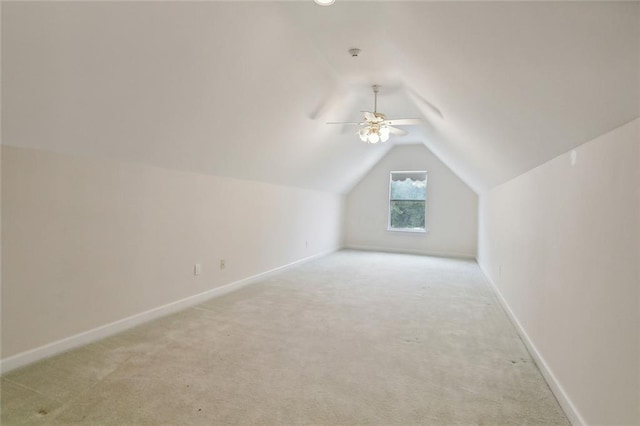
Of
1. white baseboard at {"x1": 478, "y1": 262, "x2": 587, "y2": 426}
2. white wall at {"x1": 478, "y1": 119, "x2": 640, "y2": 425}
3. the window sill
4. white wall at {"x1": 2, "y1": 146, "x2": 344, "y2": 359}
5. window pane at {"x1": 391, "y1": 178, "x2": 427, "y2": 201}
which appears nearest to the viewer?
white wall at {"x1": 478, "y1": 119, "x2": 640, "y2": 425}

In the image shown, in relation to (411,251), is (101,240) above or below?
above

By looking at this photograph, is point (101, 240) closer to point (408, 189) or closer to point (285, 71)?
point (285, 71)

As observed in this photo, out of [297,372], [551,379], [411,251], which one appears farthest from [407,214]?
[297,372]

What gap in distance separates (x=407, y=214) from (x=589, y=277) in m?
6.63

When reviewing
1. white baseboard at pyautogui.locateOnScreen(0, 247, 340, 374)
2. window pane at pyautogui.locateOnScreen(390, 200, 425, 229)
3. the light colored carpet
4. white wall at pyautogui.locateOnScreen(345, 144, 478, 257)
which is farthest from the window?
white baseboard at pyautogui.locateOnScreen(0, 247, 340, 374)

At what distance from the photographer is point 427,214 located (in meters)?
7.96

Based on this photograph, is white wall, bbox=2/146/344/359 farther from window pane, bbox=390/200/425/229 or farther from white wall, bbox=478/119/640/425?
window pane, bbox=390/200/425/229

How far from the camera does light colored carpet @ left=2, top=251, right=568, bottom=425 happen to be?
1820 mm

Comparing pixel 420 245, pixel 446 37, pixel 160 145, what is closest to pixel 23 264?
pixel 160 145

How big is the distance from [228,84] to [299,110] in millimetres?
1156

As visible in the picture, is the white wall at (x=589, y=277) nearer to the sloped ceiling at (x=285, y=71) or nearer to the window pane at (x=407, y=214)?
the sloped ceiling at (x=285, y=71)

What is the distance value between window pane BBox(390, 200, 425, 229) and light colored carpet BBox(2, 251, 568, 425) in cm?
446

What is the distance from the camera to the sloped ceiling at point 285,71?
1367mm

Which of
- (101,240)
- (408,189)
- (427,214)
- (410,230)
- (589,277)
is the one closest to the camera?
(589,277)
